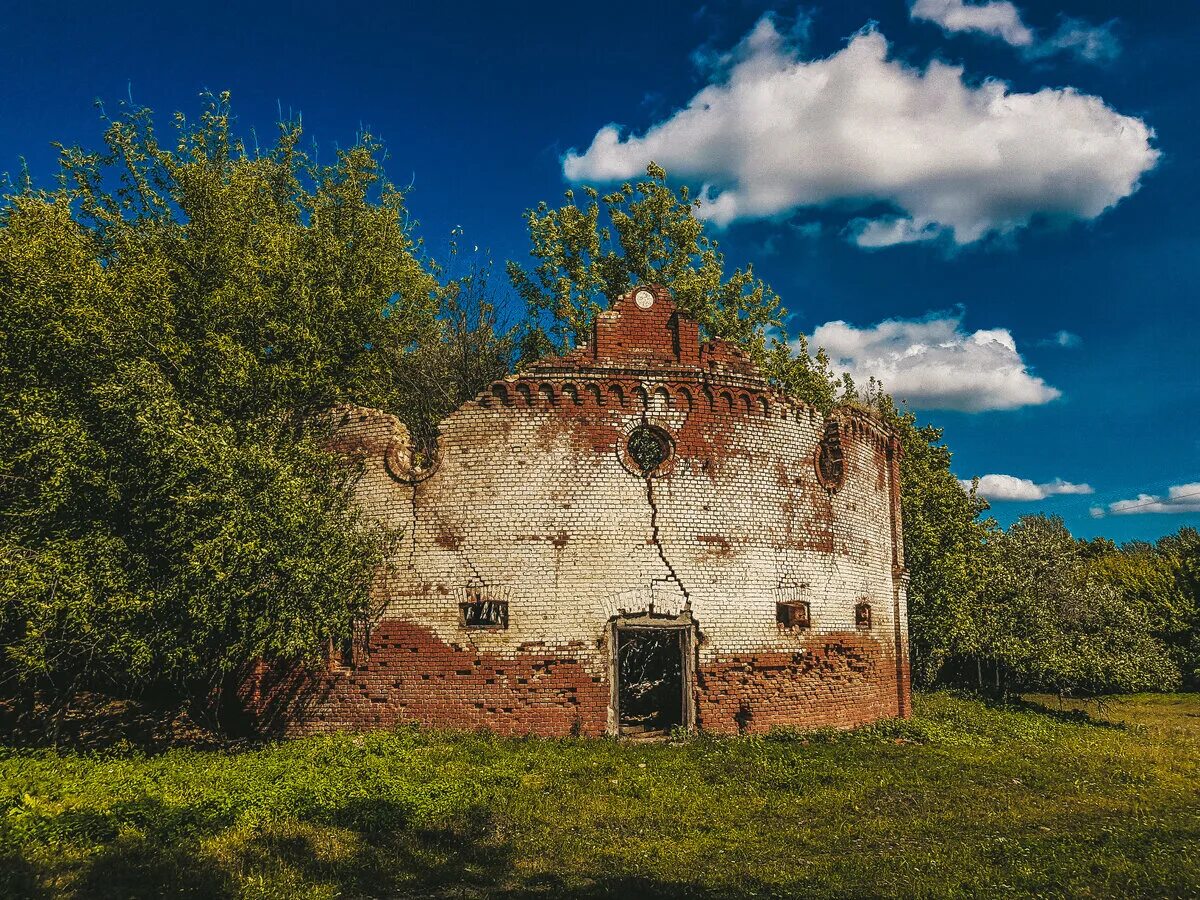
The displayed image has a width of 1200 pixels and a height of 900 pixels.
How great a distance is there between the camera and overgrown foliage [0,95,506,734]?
30.5 feet

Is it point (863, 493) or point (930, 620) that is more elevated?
point (863, 493)

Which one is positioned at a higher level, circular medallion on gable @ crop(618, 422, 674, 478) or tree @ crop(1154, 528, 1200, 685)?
circular medallion on gable @ crop(618, 422, 674, 478)

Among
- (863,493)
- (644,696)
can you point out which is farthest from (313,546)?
(863,493)

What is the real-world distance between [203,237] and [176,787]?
1174 cm

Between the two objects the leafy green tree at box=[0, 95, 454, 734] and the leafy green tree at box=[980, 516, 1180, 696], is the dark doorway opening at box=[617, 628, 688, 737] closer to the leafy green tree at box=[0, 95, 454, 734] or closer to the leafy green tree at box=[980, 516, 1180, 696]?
the leafy green tree at box=[0, 95, 454, 734]

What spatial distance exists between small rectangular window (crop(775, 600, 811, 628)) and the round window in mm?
3060

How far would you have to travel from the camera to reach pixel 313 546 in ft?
34.6

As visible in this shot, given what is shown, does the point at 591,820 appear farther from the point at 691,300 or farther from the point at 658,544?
the point at 691,300

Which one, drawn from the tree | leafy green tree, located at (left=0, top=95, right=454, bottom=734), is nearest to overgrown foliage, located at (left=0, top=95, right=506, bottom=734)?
leafy green tree, located at (left=0, top=95, right=454, bottom=734)

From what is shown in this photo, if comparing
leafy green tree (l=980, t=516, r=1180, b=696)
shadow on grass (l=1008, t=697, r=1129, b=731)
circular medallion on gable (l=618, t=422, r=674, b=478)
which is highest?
circular medallion on gable (l=618, t=422, r=674, b=478)

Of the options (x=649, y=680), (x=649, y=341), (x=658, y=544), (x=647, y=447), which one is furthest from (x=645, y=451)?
(x=649, y=680)

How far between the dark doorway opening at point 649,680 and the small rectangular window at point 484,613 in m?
2.38

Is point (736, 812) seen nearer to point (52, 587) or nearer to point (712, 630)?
point (712, 630)

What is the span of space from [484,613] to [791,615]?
497 centimetres
